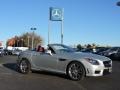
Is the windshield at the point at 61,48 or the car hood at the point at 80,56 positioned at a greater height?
the windshield at the point at 61,48

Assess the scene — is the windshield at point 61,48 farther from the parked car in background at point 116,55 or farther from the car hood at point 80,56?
the parked car in background at point 116,55

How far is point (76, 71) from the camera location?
13.0 m

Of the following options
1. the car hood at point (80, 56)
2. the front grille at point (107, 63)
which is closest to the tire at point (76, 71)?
the car hood at point (80, 56)

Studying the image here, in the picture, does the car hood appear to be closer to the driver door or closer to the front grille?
the front grille

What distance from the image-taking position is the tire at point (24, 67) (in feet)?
50.0

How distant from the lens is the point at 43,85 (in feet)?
37.7

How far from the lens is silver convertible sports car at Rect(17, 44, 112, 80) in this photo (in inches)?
505

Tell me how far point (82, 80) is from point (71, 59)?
0.93m

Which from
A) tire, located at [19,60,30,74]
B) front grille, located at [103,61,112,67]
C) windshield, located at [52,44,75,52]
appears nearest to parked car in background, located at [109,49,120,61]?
tire, located at [19,60,30,74]

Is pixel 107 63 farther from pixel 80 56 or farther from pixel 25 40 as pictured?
pixel 25 40

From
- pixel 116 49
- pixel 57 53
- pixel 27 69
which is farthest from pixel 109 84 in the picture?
pixel 116 49

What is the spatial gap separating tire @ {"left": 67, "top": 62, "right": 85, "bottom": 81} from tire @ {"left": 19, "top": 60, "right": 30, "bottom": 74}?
264 cm

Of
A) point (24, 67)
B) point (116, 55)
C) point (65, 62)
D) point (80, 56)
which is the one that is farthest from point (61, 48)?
point (116, 55)

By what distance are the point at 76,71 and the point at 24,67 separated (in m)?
3.26
